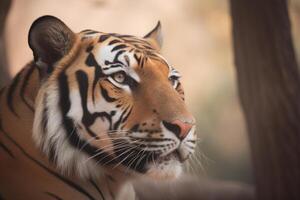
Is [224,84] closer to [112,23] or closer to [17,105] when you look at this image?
[112,23]

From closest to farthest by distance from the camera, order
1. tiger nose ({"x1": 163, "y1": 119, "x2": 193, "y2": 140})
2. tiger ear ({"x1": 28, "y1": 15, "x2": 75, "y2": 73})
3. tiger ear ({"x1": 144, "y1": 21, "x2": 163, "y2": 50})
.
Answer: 1. tiger nose ({"x1": 163, "y1": 119, "x2": 193, "y2": 140})
2. tiger ear ({"x1": 28, "y1": 15, "x2": 75, "y2": 73})
3. tiger ear ({"x1": 144, "y1": 21, "x2": 163, "y2": 50})

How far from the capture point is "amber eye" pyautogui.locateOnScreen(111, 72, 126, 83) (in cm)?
228

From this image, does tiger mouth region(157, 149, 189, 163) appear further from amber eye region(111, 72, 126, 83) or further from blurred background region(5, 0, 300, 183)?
amber eye region(111, 72, 126, 83)

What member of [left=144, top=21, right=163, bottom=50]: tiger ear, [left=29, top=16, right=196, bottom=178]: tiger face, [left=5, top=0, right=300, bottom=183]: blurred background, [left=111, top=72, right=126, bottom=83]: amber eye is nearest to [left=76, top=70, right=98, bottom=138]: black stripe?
[left=29, top=16, right=196, bottom=178]: tiger face

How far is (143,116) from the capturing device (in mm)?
2219

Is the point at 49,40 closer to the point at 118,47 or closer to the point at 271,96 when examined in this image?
the point at 118,47

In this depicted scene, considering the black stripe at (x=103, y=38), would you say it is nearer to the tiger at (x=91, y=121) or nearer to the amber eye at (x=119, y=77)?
the tiger at (x=91, y=121)

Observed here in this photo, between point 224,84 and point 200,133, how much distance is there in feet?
0.79

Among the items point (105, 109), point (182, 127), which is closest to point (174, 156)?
point (182, 127)

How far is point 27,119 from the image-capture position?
235cm

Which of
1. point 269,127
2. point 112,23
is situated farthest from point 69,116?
point 269,127

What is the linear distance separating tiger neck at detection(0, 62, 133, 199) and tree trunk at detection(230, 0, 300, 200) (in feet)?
1.94

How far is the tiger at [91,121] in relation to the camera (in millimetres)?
2242

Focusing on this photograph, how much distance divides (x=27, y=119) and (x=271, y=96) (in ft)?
3.45
